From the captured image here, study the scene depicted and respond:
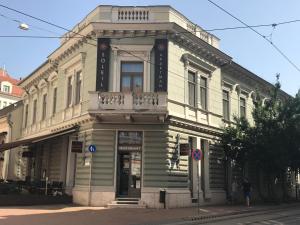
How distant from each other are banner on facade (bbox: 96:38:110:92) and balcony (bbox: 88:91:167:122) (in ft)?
3.94

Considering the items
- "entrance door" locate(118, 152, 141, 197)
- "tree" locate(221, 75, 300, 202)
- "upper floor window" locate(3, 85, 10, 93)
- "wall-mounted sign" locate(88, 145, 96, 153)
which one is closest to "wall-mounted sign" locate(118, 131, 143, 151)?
"entrance door" locate(118, 152, 141, 197)

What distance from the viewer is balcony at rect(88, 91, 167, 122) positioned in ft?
70.5

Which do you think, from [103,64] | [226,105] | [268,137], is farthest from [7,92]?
[268,137]

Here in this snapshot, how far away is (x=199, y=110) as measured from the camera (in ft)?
84.1

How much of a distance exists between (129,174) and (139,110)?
375 cm

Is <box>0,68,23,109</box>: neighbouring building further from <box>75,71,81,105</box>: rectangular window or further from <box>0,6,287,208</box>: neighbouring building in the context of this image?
<box>75,71,81,105</box>: rectangular window

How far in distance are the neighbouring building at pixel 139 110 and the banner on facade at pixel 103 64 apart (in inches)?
2.1

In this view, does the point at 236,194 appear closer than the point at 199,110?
No

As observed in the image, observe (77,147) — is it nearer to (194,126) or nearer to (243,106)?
(194,126)

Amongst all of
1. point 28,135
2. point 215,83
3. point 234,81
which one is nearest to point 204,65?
point 215,83

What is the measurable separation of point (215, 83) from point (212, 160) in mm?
5032

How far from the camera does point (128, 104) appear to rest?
21594 millimetres

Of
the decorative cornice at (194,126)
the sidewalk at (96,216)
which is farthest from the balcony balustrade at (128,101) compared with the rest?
the sidewalk at (96,216)

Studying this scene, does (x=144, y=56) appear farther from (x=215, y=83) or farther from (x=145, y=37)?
(x=215, y=83)
